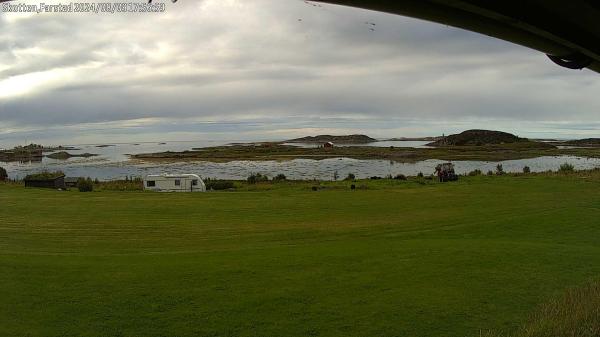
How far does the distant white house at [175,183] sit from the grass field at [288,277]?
15.0 metres

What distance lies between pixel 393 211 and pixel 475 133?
5110 inches

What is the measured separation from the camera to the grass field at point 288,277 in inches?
225

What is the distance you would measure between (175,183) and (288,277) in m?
24.1

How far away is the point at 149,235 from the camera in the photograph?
43.3 ft

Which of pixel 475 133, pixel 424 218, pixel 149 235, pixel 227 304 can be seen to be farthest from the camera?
pixel 475 133

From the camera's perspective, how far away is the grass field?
572 centimetres

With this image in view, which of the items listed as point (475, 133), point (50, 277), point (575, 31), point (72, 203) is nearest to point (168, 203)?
point (72, 203)

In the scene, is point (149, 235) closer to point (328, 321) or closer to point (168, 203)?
point (168, 203)

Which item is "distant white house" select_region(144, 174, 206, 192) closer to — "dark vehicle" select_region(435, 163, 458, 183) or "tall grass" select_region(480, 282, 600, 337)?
"dark vehicle" select_region(435, 163, 458, 183)

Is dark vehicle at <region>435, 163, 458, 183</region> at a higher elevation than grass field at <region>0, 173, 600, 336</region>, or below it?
higher

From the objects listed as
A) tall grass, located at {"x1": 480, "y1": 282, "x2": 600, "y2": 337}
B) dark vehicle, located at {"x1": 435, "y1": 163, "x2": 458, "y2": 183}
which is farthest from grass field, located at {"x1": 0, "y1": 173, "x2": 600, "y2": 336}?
dark vehicle, located at {"x1": 435, "y1": 163, "x2": 458, "y2": 183}

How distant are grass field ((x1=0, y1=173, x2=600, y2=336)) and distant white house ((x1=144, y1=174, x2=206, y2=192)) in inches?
591

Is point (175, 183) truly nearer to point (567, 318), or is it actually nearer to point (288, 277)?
point (288, 277)

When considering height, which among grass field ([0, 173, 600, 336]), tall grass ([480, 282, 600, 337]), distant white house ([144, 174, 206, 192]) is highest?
distant white house ([144, 174, 206, 192])
